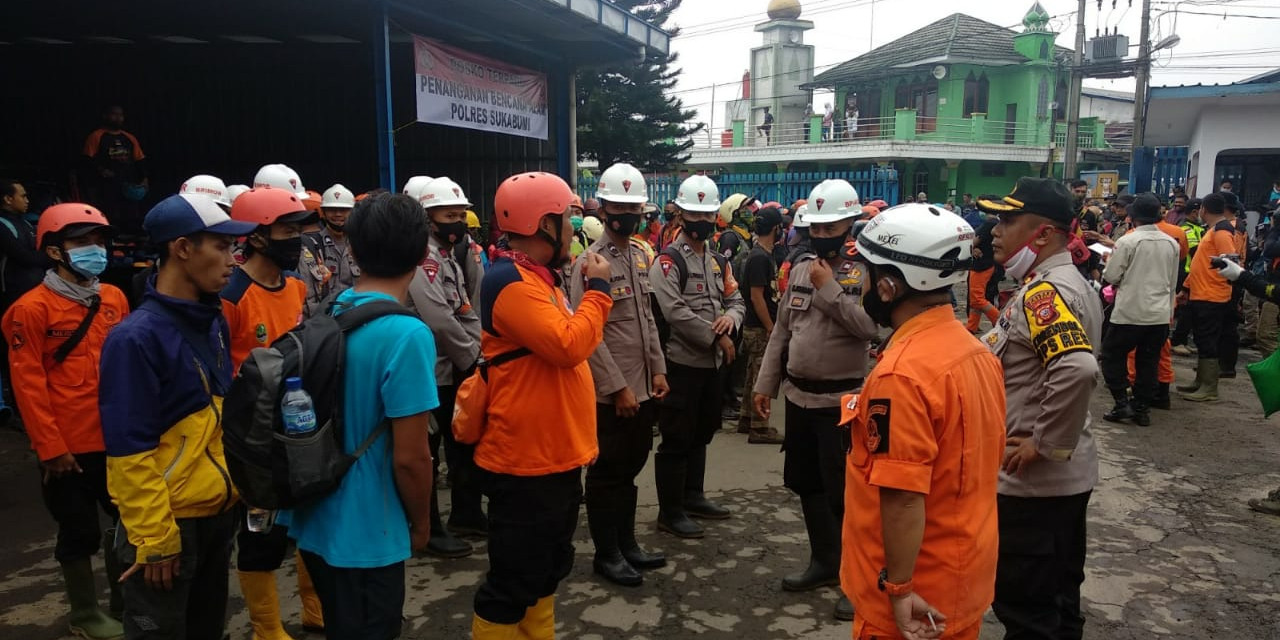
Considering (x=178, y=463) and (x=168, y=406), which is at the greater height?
(x=168, y=406)

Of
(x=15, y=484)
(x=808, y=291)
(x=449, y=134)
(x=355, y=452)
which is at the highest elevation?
(x=449, y=134)

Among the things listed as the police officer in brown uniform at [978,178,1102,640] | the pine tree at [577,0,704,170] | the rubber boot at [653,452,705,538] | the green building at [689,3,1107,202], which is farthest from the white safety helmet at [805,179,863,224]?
the green building at [689,3,1107,202]

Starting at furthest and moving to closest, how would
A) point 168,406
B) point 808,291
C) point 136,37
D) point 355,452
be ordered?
point 136,37
point 808,291
point 168,406
point 355,452

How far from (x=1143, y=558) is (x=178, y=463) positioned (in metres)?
4.80

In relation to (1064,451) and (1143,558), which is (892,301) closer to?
(1064,451)

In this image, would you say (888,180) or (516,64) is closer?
(516,64)

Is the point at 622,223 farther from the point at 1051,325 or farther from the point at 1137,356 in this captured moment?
the point at 1137,356

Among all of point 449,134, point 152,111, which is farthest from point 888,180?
point 152,111

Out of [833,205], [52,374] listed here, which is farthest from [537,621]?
[833,205]

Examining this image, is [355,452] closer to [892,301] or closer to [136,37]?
[892,301]

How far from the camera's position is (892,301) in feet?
7.67

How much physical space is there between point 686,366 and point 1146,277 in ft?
16.3

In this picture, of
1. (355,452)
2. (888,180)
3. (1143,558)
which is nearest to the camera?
(355,452)

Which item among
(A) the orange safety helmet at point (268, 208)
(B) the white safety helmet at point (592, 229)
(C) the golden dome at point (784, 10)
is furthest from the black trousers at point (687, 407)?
(C) the golden dome at point (784, 10)
